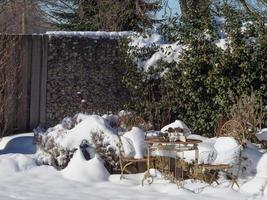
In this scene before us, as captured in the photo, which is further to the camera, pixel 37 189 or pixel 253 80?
pixel 253 80

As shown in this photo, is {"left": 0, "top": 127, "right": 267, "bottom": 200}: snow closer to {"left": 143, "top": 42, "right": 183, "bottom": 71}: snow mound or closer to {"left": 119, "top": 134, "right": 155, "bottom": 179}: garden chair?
{"left": 119, "top": 134, "right": 155, "bottom": 179}: garden chair

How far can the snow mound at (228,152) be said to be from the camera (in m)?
7.30

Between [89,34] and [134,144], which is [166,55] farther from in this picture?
[134,144]

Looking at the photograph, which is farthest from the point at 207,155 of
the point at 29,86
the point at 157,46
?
the point at 29,86

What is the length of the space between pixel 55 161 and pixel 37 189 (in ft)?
4.27

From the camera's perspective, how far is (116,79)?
11.1 meters

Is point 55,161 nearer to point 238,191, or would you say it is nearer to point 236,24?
point 238,191

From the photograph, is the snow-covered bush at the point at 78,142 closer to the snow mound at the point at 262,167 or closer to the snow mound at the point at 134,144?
the snow mound at the point at 134,144

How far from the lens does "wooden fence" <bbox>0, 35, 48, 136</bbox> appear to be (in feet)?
34.9

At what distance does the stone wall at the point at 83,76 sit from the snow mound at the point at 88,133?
9.56 ft

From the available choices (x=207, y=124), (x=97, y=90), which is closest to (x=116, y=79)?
(x=97, y=90)

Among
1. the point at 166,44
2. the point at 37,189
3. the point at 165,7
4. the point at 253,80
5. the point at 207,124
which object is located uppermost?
the point at 165,7

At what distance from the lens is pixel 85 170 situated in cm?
733

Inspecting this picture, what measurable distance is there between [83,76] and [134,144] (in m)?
3.77
